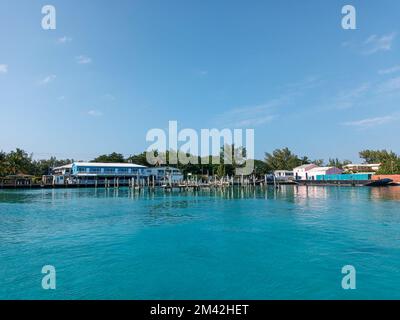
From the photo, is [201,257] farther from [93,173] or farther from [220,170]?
[220,170]

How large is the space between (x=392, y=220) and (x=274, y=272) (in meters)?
17.5

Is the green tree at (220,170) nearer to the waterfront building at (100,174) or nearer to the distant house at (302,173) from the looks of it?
the waterfront building at (100,174)

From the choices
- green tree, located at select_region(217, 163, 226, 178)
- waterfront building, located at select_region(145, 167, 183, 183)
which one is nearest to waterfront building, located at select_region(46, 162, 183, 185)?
waterfront building, located at select_region(145, 167, 183, 183)

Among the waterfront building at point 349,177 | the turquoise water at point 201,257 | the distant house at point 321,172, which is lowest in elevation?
the turquoise water at point 201,257

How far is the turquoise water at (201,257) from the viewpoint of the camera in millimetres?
11750

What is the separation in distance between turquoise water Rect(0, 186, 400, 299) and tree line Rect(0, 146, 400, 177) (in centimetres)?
6562

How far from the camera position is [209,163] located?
344 ft

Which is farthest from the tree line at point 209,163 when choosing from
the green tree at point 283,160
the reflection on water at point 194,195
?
the reflection on water at point 194,195

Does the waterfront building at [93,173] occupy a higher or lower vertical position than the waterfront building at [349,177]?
higher

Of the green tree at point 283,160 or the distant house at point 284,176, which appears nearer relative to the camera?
the distant house at point 284,176

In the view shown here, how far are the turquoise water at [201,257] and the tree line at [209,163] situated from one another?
6562 cm

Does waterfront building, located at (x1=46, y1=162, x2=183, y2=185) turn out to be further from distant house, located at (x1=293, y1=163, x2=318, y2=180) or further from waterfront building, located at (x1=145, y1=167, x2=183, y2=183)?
distant house, located at (x1=293, y1=163, x2=318, y2=180)

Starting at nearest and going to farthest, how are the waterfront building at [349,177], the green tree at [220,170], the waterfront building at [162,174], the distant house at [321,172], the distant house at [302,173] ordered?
the waterfront building at [349,177] < the waterfront building at [162,174] < the distant house at [321,172] < the green tree at [220,170] < the distant house at [302,173]

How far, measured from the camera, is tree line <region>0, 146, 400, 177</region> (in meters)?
82.8
